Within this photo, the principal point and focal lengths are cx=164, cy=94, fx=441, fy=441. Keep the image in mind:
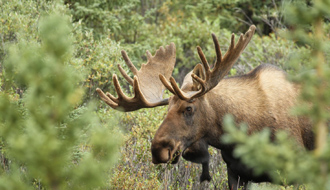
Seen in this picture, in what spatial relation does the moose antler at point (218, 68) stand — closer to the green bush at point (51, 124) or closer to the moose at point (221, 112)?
the moose at point (221, 112)

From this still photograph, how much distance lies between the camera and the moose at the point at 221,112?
410 centimetres

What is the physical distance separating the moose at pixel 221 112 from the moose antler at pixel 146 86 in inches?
3.2

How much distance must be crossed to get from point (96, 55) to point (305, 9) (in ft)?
23.2

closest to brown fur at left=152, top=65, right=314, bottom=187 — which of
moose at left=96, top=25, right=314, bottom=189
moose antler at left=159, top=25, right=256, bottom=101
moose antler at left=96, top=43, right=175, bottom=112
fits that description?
moose at left=96, top=25, right=314, bottom=189

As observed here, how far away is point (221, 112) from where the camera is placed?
14.2 ft

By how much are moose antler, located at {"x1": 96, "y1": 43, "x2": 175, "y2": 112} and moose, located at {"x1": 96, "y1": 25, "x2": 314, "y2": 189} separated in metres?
0.08

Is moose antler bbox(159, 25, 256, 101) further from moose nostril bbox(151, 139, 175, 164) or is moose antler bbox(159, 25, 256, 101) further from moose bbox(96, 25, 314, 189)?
moose nostril bbox(151, 139, 175, 164)

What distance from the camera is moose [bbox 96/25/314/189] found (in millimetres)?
4098

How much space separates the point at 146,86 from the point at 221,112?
46.3 inches

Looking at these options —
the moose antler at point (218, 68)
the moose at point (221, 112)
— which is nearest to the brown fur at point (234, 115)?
the moose at point (221, 112)

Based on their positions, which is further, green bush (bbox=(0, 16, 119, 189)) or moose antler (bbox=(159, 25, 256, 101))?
moose antler (bbox=(159, 25, 256, 101))

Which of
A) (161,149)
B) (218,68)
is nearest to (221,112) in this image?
(218,68)

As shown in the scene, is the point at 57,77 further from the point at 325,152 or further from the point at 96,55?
the point at 96,55

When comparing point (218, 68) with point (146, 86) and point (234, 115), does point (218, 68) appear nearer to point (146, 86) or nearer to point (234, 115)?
point (234, 115)
